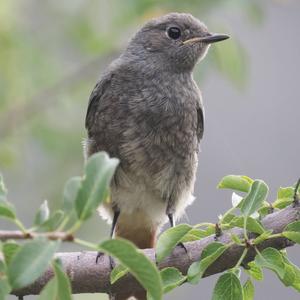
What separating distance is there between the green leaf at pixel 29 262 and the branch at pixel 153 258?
38.6 inches

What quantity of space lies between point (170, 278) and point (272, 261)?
1.04 ft

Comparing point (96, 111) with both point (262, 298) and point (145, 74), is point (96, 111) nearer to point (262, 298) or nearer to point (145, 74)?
point (145, 74)

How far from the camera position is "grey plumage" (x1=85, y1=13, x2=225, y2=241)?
4.05 metres

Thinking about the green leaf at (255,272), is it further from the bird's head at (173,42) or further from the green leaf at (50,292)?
the bird's head at (173,42)

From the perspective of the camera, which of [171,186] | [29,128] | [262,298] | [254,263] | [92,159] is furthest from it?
[262,298]

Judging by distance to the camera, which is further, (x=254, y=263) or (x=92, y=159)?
(x=254, y=263)

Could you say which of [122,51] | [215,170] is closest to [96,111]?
[122,51]

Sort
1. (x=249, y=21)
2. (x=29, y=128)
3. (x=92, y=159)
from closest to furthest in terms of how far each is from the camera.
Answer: (x=92, y=159) < (x=249, y=21) < (x=29, y=128)

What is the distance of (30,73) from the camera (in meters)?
4.70

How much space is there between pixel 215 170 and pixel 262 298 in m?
1.33

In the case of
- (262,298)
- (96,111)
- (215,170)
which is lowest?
(262,298)

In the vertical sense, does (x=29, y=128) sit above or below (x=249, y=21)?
below

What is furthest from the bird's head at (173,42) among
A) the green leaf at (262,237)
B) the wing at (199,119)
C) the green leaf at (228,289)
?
the green leaf at (228,289)

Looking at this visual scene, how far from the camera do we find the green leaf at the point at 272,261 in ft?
7.93
